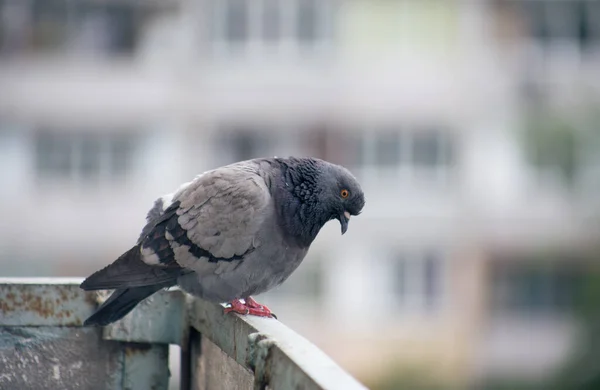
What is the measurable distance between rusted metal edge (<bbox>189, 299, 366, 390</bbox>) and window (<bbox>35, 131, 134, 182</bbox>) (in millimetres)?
18754

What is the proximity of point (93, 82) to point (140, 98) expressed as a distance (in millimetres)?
1080

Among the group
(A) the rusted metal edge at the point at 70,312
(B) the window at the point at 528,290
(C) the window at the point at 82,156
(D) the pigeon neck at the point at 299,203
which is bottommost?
(B) the window at the point at 528,290

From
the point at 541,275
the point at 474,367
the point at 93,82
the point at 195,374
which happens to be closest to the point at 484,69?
the point at 541,275

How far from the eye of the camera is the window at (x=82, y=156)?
22.8 metres

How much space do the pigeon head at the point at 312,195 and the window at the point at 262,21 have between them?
57.6 ft

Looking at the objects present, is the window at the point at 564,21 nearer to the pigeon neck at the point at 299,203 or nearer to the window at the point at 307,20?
the window at the point at 307,20

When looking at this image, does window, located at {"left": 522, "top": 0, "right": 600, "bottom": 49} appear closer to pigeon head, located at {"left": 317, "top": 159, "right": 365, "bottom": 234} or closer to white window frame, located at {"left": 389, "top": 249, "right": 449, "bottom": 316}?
white window frame, located at {"left": 389, "top": 249, "right": 449, "bottom": 316}

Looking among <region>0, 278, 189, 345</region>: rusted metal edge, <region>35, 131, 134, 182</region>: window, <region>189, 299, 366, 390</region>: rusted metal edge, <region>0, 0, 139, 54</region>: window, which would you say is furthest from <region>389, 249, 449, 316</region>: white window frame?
<region>189, 299, 366, 390</region>: rusted metal edge

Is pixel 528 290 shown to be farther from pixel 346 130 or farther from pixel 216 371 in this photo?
pixel 216 371

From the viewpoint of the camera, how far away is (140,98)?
2252 cm

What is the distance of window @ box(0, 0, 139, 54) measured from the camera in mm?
22641

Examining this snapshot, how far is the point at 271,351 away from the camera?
3395 millimetres

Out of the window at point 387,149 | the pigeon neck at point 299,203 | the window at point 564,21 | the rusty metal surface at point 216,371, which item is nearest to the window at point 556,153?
the window at point 564,21

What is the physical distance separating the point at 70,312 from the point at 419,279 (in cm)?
1969
